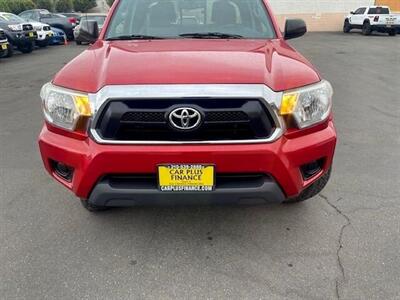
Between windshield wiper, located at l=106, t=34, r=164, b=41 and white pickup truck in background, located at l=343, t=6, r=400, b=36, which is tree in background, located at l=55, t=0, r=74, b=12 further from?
windshield wiper, located at l=106, t=34, r=164, b=41

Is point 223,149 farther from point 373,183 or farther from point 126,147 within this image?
point 373,183

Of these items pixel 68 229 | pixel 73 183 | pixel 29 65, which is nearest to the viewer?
pixel 73 183

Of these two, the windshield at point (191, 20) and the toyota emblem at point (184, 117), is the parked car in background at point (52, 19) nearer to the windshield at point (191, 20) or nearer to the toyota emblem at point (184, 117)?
the windshield at point (191, 20)

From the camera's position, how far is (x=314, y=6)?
29.1 metres

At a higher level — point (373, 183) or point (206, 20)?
point (206, 20)

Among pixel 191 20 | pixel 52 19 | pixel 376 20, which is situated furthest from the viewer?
pixel 376 20

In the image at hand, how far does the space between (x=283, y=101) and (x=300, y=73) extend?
1.13 feet

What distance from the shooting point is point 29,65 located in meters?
12.1

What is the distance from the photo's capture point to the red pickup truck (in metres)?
2.29

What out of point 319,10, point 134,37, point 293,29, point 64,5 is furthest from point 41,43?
point 64,5

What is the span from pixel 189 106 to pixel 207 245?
43.4 inches

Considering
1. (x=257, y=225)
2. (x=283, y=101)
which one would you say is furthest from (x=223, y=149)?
(x=257, y=225)

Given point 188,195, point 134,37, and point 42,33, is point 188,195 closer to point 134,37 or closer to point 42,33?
point 134,37

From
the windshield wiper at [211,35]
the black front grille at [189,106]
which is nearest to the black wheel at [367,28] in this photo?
the windshield wiper at [211,35]
